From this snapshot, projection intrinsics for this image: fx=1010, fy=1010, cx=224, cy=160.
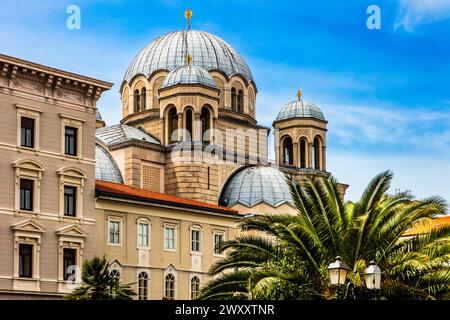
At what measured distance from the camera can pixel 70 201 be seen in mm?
51219

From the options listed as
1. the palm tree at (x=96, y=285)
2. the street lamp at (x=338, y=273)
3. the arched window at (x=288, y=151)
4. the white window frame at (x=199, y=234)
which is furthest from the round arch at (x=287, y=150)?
the street lamp at (x=338, y=273)

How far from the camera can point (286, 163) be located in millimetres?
89250

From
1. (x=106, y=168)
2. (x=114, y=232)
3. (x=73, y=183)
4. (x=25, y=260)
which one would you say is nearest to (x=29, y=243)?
(x=25, y=260)

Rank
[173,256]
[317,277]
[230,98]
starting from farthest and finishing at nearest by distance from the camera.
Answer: [230,98] → [173,256] → [317,277]

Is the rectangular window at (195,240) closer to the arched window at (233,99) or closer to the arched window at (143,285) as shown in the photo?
the arched window at (143,285)

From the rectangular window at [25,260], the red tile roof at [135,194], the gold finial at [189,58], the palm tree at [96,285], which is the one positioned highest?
the gold finial at [189,58]

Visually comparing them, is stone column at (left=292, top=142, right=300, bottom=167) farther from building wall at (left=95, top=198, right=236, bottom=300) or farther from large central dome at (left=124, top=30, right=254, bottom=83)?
building wall at (left=95, top=198, right=236, bottom=300)

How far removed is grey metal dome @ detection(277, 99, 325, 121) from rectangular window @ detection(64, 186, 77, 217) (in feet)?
129

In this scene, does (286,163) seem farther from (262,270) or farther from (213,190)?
(262,270)

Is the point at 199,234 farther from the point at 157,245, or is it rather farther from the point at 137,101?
the point at 137,101

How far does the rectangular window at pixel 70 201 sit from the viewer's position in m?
50.9

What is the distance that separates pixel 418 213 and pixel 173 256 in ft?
89.7

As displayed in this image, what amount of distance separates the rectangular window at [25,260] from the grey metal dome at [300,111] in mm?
43199
